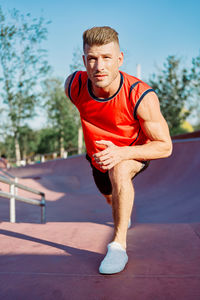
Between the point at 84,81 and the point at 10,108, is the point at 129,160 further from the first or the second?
the point at 10,108

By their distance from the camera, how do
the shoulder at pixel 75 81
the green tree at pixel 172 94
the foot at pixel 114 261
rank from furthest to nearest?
the green tree at pixel 172 94 → the shoulder at pixel 75 81 → the foot at pixel 114 261

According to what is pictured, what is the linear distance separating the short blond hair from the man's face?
0.03m

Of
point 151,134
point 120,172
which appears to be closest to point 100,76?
point 151,134

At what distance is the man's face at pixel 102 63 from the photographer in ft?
6.94

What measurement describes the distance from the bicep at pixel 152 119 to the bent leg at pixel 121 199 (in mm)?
307

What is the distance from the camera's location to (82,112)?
2.47 meters

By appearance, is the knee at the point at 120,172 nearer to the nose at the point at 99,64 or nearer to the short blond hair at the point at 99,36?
the nose at the point at 99,64

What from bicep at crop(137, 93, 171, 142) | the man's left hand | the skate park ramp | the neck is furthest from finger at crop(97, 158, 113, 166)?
the skate park ramp

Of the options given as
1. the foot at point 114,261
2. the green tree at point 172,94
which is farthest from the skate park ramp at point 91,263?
the green tree at point 172,94

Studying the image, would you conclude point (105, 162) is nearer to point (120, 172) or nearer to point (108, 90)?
point (120, 172)

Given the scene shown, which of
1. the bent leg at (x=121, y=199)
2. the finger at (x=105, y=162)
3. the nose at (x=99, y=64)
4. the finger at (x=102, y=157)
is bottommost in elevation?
the bent leg at (x=121, y=199)

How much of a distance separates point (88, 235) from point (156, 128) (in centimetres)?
126

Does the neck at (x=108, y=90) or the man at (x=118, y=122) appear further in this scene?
the neck at (x=108, y=90)

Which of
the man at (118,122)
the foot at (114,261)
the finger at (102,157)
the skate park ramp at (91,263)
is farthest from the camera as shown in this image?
the man at (118,122)
